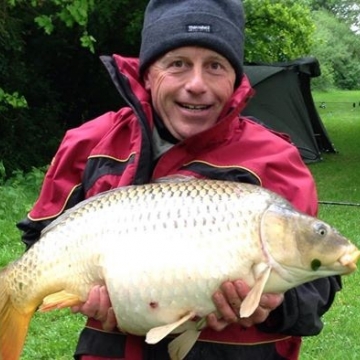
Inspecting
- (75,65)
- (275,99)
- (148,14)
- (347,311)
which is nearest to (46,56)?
(75,65)

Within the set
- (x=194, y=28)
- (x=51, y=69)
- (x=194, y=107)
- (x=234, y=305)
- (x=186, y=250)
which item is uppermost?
(x=194, y=28)

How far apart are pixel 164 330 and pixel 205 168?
0.48 metres

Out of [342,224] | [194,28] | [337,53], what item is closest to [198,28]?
[194,28]

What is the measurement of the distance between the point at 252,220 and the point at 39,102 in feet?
41.3

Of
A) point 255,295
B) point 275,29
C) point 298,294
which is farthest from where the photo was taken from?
point 275,29

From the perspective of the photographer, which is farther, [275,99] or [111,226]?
[275,99]

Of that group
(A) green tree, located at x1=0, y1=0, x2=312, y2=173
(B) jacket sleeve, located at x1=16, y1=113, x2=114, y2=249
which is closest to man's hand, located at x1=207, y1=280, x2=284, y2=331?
(B) jacket sleeve, located at x1=16, y1=113, x2=114, y2=249

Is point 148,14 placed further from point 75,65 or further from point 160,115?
point 75,65

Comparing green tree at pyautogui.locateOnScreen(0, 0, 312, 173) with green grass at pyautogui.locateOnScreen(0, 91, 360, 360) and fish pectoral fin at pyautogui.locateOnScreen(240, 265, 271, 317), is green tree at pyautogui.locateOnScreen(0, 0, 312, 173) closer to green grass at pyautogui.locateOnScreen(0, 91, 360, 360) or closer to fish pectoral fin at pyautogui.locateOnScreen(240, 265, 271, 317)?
green grass at pyautogui.locateOnScreen(0, 91, 360, 360)

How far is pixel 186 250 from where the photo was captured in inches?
75.9

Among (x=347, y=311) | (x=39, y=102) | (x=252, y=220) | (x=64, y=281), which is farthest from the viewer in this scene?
(x=39, y=102)

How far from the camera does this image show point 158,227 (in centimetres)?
196

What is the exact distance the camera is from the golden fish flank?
191 cm

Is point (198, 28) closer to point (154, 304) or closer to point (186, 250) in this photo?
point (186, 250)
